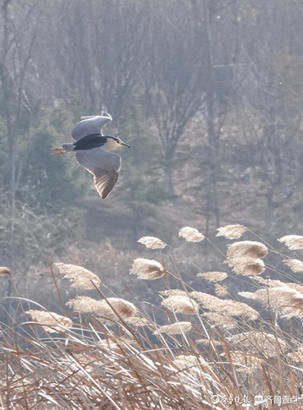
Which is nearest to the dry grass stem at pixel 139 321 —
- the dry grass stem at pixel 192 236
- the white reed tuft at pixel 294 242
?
the dry grass stem at pixel 192 236

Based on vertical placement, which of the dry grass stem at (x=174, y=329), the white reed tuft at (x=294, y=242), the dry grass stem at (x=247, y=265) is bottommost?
the dry grass stem at (x=174, y=329)

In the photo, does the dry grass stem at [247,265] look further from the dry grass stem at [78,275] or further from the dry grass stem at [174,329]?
the dry grass stem at [78,275]

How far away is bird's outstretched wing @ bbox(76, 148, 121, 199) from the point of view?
12.1ft

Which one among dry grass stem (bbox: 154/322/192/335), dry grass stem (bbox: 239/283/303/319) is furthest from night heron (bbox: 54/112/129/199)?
dry grass stem (bbox: 239/283/303/319)

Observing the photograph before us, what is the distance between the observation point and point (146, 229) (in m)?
15.3

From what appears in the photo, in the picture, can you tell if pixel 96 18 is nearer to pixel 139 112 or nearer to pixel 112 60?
pixel 112 60

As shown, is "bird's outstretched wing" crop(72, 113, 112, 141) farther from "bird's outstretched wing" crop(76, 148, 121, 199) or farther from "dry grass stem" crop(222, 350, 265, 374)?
"dry grass stem" crop(222, 350, 265, 374)

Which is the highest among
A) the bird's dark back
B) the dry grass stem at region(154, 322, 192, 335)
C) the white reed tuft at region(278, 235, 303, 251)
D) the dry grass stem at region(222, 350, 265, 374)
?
the bird's dark back

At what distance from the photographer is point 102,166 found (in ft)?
12.1

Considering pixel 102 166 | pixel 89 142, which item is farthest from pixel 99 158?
pixel 89 142

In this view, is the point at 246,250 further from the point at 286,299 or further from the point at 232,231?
the point at 286,299

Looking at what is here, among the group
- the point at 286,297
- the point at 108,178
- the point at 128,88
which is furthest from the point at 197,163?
the point at 286,297

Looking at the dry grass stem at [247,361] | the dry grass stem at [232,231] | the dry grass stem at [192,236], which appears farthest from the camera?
the dry grass stem at [192,236]

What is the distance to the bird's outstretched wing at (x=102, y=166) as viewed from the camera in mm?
3678
